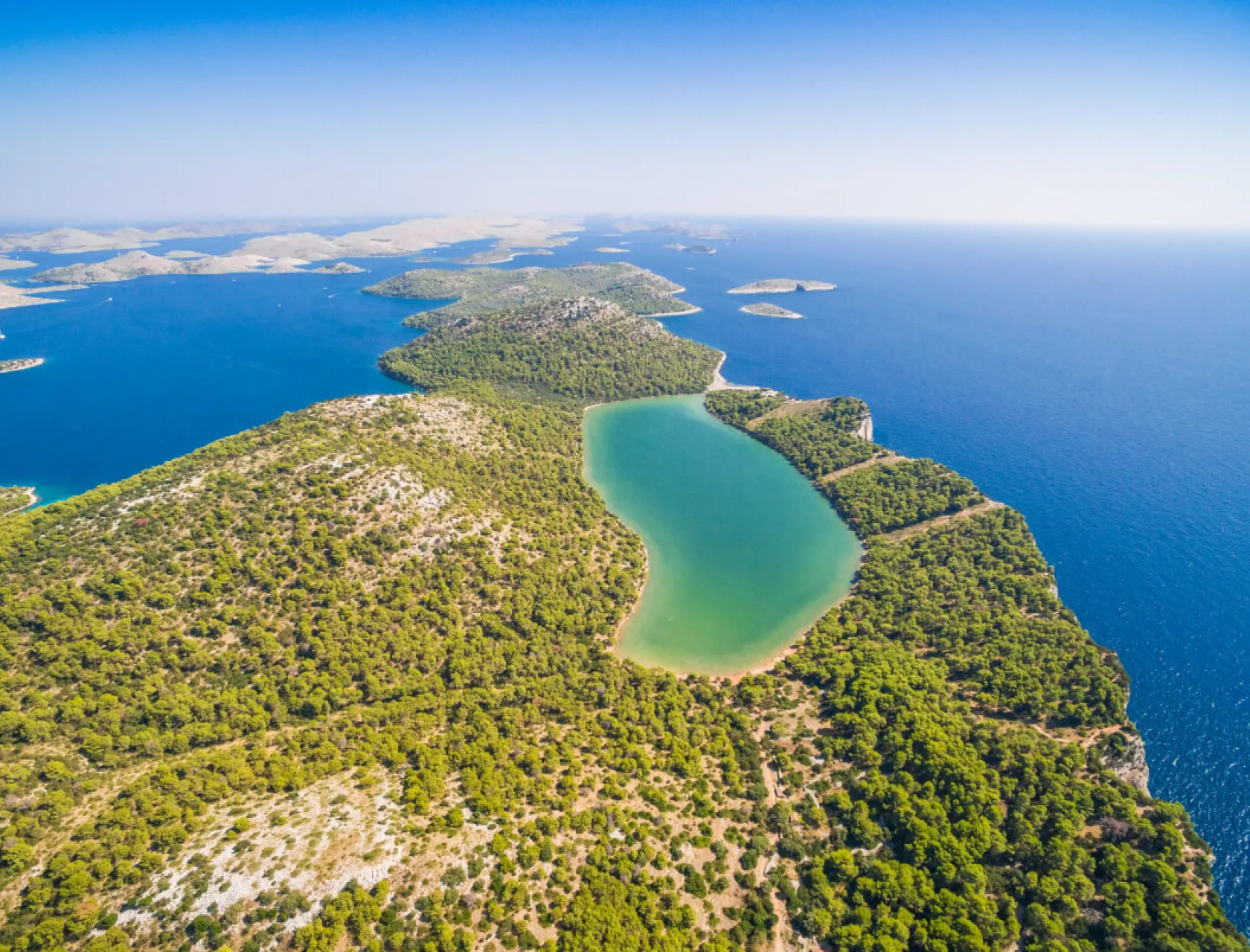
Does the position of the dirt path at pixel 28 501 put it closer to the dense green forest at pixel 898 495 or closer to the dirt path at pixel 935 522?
the dense green forest at pixel 898 495

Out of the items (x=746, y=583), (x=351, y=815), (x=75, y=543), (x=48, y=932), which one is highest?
(x=75, y=543)

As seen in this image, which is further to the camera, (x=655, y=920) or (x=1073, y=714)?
(x=1073, y=714)

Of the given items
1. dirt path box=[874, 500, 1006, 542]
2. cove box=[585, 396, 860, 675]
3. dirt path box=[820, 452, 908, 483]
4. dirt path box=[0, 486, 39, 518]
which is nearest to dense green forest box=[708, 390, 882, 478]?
dirt path box=[820, 452, 908, 483]

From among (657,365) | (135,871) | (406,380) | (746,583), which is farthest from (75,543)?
(657,365)

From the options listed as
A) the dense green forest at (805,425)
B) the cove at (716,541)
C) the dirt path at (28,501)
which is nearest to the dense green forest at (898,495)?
the cove at (716,541)

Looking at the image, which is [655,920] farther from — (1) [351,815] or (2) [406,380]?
(2) [406,380]

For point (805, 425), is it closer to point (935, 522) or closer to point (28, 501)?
point (935, 522)

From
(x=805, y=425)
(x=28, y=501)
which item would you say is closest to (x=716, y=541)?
(x=805, y=425)

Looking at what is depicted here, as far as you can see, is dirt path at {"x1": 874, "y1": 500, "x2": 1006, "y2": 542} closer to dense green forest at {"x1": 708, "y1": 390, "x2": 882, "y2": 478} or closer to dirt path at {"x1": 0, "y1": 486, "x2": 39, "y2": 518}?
dense green forest at {"x1": 708, "y1": 390, "x2": 882, "y2": 478}
